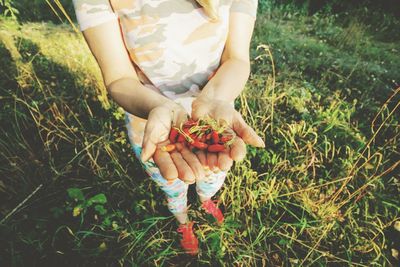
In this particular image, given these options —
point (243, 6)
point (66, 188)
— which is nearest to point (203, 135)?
point (243, 6)

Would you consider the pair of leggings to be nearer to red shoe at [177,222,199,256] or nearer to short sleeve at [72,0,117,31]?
red shoe at [177,222,199,256]

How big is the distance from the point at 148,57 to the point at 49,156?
1.52 metres

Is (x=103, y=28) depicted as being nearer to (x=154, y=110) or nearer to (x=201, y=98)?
(x=154, y=110)

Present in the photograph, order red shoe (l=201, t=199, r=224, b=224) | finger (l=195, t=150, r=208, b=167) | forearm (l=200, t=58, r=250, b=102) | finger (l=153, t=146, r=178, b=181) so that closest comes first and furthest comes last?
finger (l=153, t=146, r=178, b=181)
finger (l=195, t=150, r=208, b=167)
forearm (l=200, t=58, r=250, b=102)
red shoe (l=201, t=199, r=224, b=224)

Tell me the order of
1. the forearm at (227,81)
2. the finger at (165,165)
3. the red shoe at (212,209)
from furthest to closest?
the red shoe at (212,209) < the forearm at (227,81) < the finger at (165,165)

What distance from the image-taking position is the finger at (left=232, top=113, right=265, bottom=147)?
1096mm

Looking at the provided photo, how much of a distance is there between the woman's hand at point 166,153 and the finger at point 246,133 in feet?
0.68

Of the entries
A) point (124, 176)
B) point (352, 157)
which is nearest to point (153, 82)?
point (124, 176)

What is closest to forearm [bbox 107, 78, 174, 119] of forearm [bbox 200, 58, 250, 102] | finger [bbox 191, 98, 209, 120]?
finger [bbox 191, 98, 209, 120]

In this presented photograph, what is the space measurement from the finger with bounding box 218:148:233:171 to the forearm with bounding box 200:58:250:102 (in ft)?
0.97

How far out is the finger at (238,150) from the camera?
105 cm

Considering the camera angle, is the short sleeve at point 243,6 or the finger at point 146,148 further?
the short sleeve at point 243,6

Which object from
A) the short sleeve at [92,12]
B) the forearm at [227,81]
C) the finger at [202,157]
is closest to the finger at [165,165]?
the finger at [202,157]

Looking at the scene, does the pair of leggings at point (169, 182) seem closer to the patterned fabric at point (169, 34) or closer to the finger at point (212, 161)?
the patterned fabric at point (169, 34)
